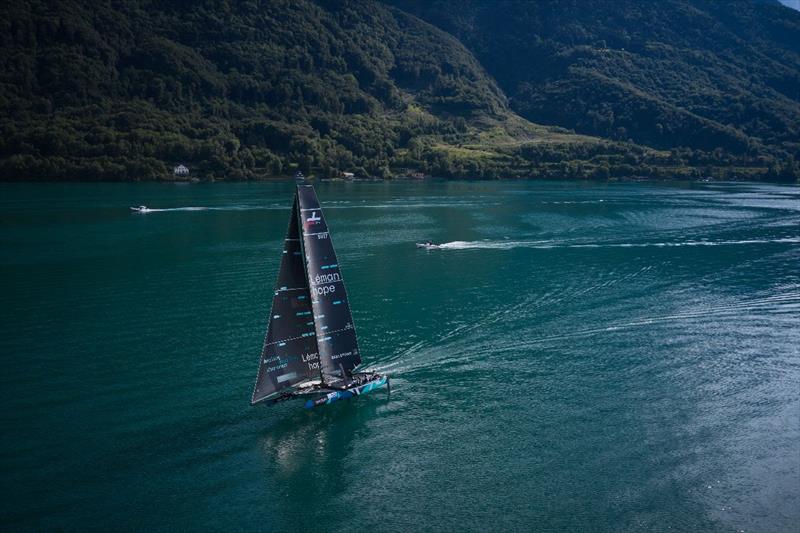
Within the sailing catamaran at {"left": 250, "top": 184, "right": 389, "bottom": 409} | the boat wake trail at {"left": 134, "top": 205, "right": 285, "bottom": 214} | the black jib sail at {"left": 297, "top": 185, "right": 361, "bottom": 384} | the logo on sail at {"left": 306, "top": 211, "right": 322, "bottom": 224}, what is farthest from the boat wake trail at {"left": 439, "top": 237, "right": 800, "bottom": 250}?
the logo on sail at {"left": 306, "top": 211, "right": 322, "bottom": 224}

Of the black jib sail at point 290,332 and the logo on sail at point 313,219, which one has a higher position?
the logo on sail at point 313,219

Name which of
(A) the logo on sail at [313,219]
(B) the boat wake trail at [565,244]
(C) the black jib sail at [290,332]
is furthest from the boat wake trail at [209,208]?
(A) the logo on sail at [313,219]

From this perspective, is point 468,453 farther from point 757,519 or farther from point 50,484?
point 50,484

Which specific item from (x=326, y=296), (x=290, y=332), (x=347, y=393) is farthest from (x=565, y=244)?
(x=290, y=332)

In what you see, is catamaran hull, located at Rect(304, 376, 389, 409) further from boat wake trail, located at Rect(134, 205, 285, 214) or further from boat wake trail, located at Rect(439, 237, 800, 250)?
boat wake trail, located at Rect(134, 205, 285, 214)

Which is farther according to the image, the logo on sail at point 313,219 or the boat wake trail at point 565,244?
the boat wake trail at point 565,244

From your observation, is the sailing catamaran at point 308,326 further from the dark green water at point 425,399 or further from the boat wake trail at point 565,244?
the boat wake trail at point 565,244

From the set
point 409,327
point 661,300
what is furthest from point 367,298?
point 661,300

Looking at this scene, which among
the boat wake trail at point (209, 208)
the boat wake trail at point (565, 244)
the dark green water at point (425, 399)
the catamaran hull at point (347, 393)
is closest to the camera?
the dark green water at point (425, 399)
